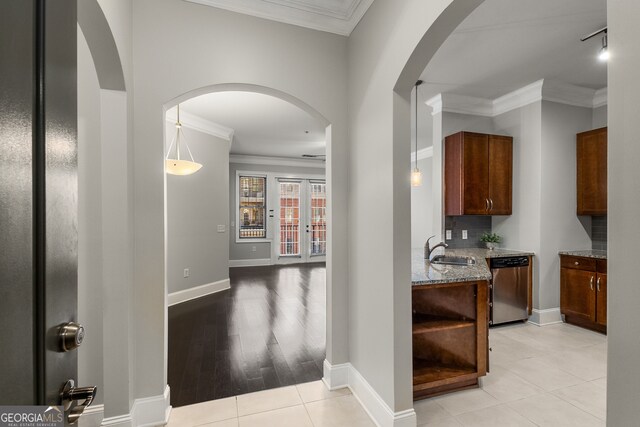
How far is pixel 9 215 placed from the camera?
52 centimetres

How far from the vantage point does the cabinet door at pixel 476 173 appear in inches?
153

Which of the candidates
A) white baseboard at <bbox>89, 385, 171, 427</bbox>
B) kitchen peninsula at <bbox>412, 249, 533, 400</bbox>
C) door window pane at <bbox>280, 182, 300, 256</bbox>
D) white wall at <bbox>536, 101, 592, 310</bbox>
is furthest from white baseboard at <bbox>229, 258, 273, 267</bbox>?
kitchen peninsula at <bbox>412, 249, 533, 400</bbox>

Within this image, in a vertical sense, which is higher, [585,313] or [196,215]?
[196,215]

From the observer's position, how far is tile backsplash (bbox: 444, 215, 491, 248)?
165 inches

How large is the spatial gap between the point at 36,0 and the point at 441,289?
2579mm

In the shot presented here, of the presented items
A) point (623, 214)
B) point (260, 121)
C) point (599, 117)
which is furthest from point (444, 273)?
point (260, 121)

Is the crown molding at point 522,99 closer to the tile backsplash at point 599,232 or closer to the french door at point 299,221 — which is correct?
the tile backsplash at point 599,232

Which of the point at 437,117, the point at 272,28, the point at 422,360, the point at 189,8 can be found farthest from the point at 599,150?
the point at 189,8

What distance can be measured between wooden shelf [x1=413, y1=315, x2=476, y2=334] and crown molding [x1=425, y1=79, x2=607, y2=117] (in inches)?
114

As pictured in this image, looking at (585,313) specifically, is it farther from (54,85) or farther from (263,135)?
(263,135)

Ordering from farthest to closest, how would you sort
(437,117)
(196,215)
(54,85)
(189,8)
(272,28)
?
(196,215)
(437,117)
(272,28)
(189,8)
(54,85)

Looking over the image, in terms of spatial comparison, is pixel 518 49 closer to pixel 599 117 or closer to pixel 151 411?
pixel 599 117

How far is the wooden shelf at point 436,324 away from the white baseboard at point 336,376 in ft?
2.19

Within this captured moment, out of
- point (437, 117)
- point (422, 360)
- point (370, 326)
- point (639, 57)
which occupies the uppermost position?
point (437, 117)
